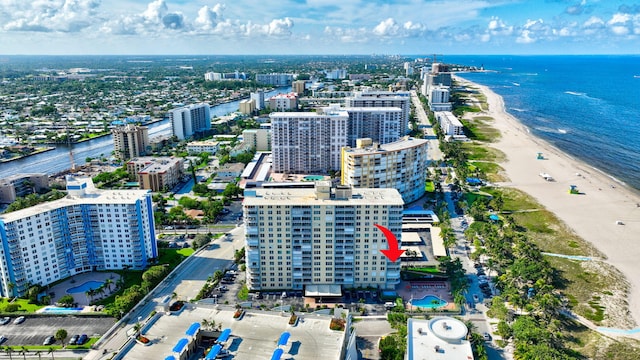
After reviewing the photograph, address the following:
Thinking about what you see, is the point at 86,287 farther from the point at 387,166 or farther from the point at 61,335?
the point at 387,166

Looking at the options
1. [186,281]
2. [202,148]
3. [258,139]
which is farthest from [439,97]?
[186,281]

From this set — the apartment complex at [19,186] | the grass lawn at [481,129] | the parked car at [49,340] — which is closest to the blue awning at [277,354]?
the parked car at [49,340]

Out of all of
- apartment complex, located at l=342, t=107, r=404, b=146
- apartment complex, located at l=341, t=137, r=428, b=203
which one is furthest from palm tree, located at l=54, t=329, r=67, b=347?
apartment complex, located at l=342, t=107, r=404, b=146

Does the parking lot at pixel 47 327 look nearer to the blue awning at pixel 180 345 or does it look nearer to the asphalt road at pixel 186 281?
the asphalt road at pixel 186 281

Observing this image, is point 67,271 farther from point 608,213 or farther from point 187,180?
point 608,213

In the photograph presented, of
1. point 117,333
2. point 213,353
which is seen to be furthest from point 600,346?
point 117,333
